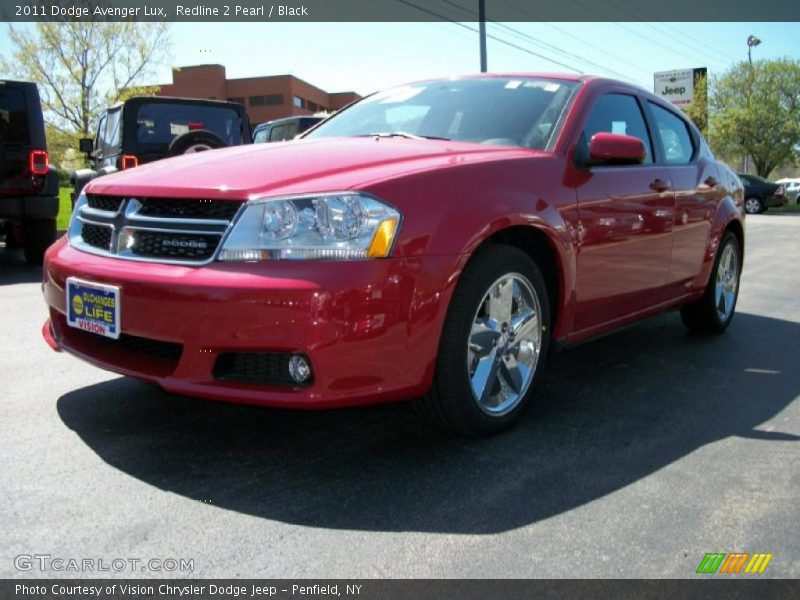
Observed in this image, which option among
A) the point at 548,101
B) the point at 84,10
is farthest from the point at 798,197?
the point at 548,101

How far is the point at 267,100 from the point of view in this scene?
66.8 m

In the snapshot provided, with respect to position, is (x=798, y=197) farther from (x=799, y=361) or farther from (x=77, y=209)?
(x=77, y=209)

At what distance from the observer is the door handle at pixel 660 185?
13.4ft

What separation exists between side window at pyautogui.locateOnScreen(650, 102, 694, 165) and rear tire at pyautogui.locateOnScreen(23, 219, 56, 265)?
22.0 feet

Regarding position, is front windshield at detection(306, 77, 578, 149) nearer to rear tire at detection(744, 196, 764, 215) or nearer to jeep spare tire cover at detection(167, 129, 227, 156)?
jeep spare tire cover at detection(167, 129, 227, 156)

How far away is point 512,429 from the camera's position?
125 inches

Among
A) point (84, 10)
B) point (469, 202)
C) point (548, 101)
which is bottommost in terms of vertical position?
point (469, 202)

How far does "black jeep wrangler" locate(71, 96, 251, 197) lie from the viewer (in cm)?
836

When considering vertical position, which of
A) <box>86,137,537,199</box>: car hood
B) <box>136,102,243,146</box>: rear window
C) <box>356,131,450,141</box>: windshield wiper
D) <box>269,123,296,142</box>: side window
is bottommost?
<box>86,137,537,199</box>: car hood

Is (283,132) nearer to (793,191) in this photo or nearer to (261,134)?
(261,134)

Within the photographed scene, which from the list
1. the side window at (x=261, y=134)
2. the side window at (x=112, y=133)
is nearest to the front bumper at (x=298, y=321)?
the side window at (x=112, y=133)

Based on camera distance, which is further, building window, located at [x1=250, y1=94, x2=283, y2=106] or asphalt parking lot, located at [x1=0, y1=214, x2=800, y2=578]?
building window, located at [x1=250, y1=94, x2=283, y2=106]

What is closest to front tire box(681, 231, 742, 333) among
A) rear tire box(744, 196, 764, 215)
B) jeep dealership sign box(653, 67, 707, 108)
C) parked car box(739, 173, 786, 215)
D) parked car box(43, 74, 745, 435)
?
parked car box(43, 74, 745, 435)

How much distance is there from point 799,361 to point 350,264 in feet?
10.9
